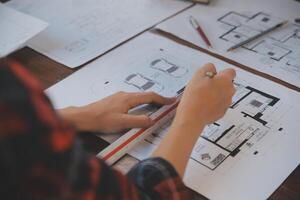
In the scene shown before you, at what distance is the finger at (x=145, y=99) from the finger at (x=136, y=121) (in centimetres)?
4

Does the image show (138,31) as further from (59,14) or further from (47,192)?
(47,192)

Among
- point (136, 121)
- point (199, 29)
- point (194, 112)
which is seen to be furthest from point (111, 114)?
point (199, 29)

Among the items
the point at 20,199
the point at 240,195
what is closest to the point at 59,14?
the point at 240,195

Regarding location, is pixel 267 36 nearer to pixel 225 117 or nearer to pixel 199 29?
pixel 199 29

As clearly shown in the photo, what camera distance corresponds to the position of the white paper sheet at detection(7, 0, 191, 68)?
1.04 m

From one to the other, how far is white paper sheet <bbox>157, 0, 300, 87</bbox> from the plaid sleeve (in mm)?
594

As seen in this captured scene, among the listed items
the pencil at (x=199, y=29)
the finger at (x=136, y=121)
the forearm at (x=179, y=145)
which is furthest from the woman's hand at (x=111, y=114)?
the pencil at (x=199, y=29)

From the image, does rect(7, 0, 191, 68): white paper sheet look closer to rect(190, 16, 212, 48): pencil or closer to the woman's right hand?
rect(190, 16, 212, 48): pencil

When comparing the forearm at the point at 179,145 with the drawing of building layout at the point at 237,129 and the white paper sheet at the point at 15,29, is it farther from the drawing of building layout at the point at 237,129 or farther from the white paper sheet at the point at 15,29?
the white paper sheet at the point at 15,29

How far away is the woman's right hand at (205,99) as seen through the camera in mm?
736

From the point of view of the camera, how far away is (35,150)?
416 millimetres

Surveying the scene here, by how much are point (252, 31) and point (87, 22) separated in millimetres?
376

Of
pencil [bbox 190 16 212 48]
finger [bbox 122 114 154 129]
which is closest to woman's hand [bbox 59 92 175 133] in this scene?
finger [bbox 122 114 154 129]

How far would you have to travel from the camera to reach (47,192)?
435 millimetres
